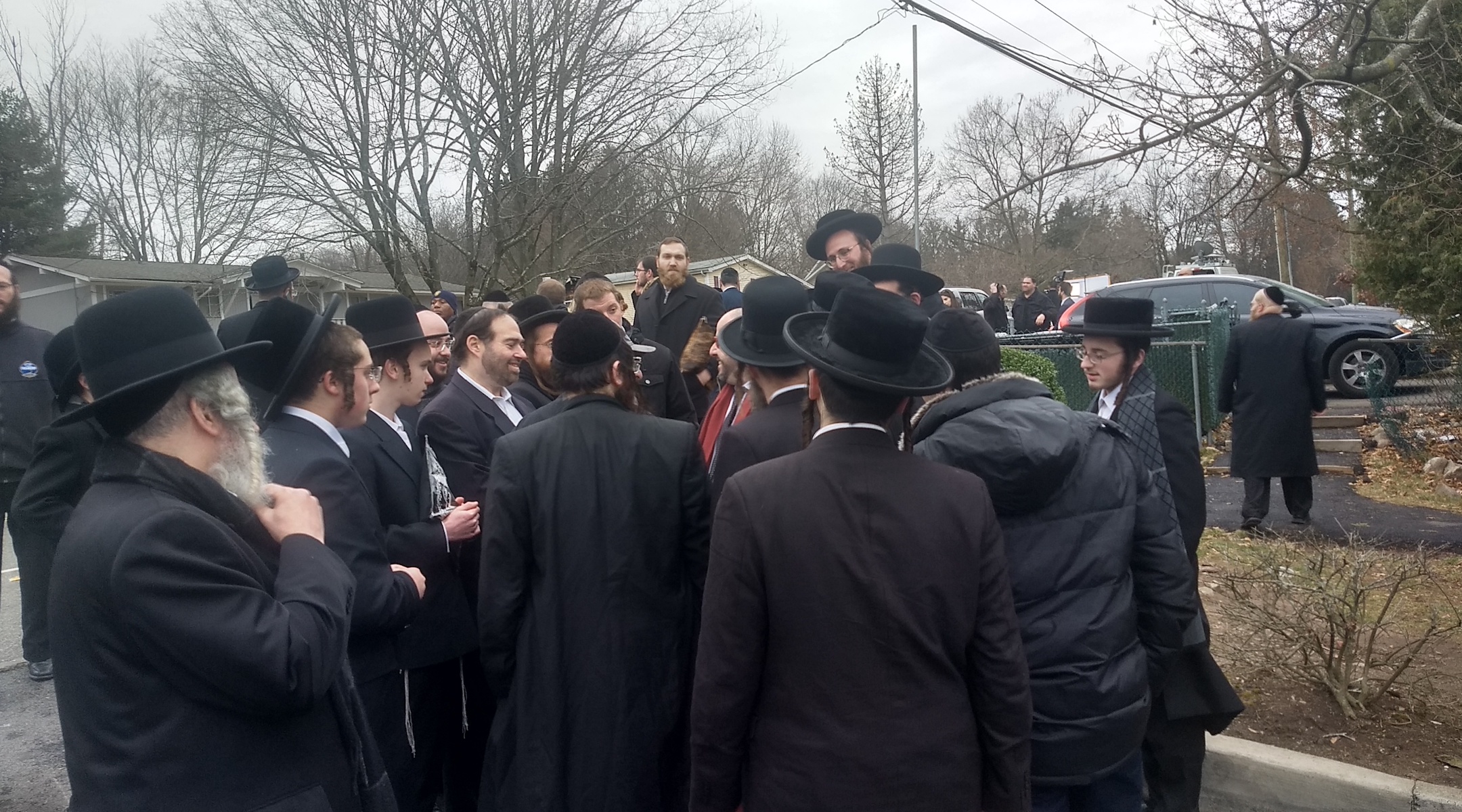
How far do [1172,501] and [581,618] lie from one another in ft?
6.83

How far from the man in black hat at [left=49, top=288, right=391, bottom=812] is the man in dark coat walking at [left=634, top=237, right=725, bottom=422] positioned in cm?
488

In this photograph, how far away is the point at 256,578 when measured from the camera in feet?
6.38

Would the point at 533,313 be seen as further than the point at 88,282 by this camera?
No

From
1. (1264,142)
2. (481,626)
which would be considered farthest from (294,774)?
(1264,142)

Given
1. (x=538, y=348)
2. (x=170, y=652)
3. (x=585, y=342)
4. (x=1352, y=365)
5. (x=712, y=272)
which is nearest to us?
(x=170, y=652)

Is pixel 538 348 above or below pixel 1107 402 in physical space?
above

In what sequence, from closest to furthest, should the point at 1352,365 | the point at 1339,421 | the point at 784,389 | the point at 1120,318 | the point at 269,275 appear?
1. the point at 784,389
2. the point at 1120,318
3. the point at 269,275
4. the point at 1339,421
5. the point at 1352,365

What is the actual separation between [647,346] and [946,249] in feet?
147

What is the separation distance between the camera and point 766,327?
363 cm

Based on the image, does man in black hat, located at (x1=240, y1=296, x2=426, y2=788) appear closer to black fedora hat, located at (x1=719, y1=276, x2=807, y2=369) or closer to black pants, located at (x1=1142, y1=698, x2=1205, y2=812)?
black fedora hat, located at (x1=719, y1=276, x2=807, y2=369)

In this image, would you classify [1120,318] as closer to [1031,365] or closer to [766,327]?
[766,327]

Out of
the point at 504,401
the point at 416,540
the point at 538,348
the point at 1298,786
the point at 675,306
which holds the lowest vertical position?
the point at 1298,786

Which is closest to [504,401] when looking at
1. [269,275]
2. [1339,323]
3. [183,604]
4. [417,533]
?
[417,533]

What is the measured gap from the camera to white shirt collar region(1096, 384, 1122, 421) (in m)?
3.79
